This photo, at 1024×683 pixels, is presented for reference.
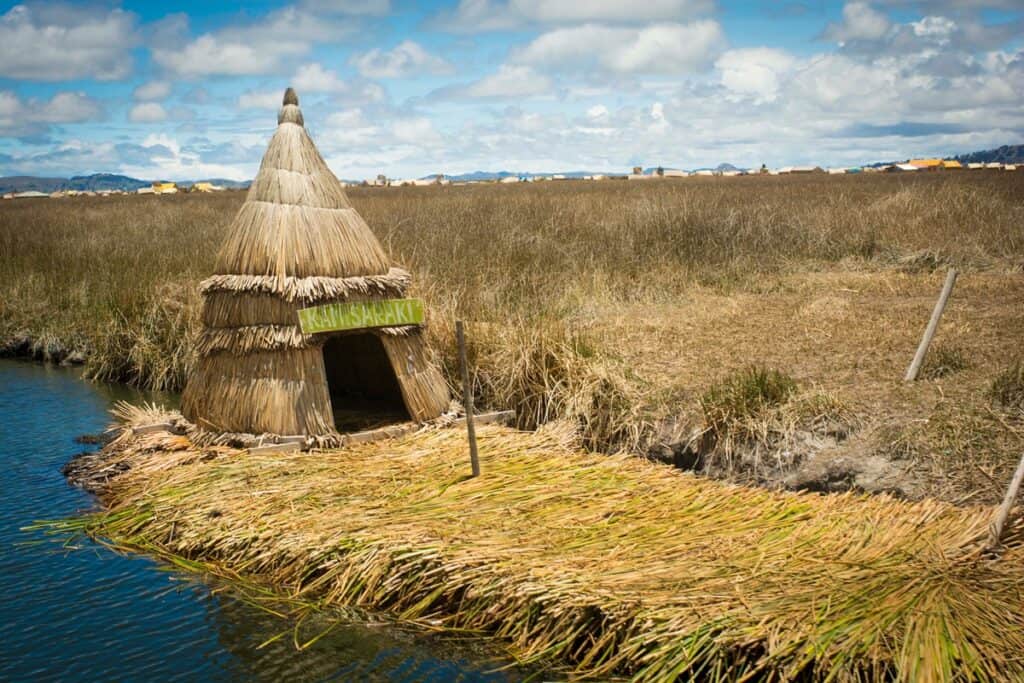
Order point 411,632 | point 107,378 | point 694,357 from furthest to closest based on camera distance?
point 107,378 < point 694,357 < point 411,632

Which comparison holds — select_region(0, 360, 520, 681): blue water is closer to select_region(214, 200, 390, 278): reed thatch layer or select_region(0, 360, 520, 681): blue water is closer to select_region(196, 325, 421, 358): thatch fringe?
select_region(196, 325, 421, 358): thatch fringe

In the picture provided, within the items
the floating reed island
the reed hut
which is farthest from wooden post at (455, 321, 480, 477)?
the reed hut

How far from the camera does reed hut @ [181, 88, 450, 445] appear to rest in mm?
7234

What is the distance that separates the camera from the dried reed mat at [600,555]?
13.8ft

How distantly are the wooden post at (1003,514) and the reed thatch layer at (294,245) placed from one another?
15.4ft

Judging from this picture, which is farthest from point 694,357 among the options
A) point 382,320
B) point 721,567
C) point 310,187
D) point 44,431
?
point 44,431

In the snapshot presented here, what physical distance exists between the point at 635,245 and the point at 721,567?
1126cm

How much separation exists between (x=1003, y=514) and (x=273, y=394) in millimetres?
4845

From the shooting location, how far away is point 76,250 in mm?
16891

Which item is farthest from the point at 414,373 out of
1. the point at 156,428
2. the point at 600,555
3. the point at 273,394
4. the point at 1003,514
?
the point at 1003,514

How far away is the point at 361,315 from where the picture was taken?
7.34 metres

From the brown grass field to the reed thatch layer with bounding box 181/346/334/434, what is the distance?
1938 millimetres

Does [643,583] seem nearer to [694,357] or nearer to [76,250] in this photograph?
[694,357]

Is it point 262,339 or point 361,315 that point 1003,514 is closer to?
point 361,315
